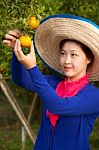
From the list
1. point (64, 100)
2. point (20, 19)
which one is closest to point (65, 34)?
point (20, 19)

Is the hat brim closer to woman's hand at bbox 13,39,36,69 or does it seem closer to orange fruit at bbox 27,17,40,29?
orange fruit at bbox 27,17,40,29

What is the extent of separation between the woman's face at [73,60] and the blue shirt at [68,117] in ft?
0.40

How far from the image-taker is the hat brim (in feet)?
9.12

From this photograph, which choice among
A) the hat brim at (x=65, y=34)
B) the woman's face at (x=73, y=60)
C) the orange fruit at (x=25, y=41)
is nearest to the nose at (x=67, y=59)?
the woman's face at (x=73, y=60)

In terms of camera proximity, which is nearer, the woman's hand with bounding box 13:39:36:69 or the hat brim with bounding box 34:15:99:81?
the woman's hand with bounding box 13:39:36:69

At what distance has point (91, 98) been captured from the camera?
8.99 feet

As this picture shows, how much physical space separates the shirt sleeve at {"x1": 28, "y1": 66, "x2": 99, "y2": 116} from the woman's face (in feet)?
0.43

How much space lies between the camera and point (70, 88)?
2.84 meters

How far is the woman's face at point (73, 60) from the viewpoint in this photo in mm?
2727

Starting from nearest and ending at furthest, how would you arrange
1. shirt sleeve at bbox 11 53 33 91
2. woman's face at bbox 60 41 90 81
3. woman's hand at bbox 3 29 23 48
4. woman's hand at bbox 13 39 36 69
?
woman's hand at bbox 13 39 36 69
woman's hand at bbox 3 29 23 48
woman's face at bbox 60 41 90 81
shirt sleeve at bbox 11 53 33 91

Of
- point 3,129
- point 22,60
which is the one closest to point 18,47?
point 22,60

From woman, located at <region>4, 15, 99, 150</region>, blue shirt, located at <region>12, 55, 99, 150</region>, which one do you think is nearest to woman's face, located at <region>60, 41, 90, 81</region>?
woman, located at <region>4, 15, 99, 150</region>

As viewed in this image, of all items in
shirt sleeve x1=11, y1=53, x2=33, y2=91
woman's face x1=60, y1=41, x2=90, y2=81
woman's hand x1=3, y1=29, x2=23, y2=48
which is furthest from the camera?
shirt sleeve x1=11, y1=53, x2=33, y2=91

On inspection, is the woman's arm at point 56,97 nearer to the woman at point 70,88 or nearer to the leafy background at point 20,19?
the woman at point 70,88
